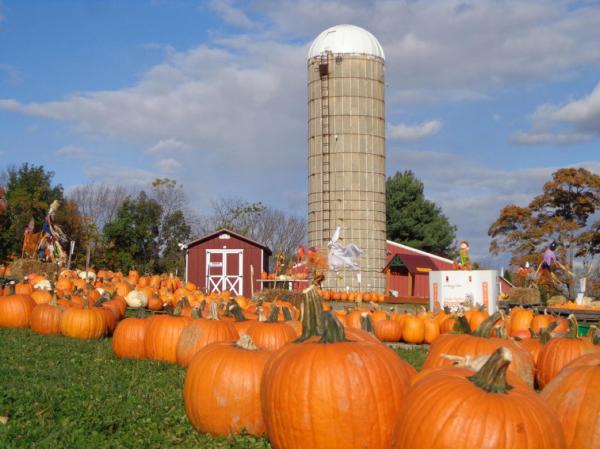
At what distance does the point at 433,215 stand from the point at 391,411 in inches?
1843

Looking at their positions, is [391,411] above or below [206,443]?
above

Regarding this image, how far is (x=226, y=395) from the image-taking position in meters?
4.77

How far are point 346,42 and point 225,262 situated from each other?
12.0 m

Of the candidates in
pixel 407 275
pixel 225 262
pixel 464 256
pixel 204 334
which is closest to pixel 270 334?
pixel 204 334

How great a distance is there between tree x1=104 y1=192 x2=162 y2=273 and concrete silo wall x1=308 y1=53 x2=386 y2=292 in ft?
30.6

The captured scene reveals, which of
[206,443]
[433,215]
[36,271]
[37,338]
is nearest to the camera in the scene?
[206,443]

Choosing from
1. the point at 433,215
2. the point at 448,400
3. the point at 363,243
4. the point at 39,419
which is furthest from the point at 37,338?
the point at 433,215

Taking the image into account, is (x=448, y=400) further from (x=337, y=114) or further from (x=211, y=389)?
(x=337, y=114)

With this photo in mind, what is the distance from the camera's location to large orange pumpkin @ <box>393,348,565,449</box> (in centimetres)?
327

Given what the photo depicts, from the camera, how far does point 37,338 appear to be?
10617mm

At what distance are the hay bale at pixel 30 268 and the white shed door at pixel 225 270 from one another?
900cm

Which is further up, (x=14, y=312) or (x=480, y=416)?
(x=14, y=312)

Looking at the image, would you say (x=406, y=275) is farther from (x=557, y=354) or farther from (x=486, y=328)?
(x=486, y=328)

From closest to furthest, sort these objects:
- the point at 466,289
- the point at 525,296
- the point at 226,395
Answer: the point at 226,395 < the point at 466,289 < the point at 525,296
